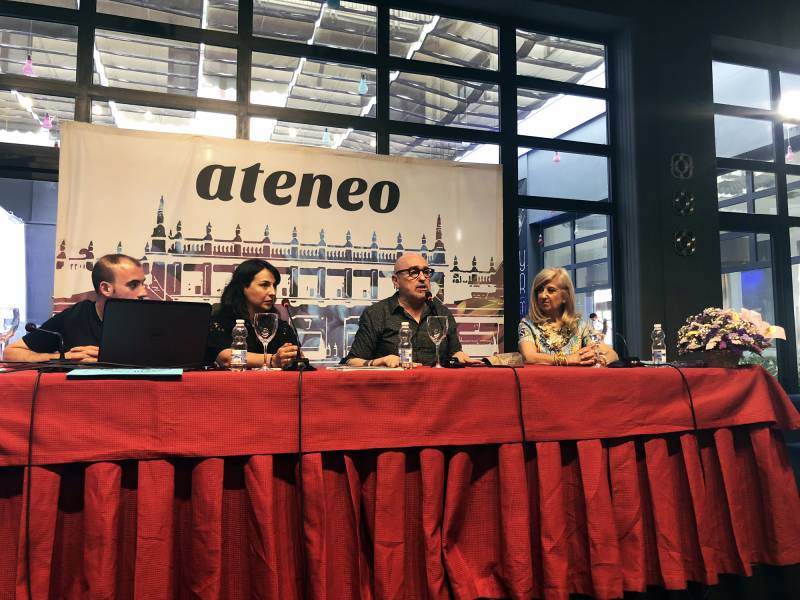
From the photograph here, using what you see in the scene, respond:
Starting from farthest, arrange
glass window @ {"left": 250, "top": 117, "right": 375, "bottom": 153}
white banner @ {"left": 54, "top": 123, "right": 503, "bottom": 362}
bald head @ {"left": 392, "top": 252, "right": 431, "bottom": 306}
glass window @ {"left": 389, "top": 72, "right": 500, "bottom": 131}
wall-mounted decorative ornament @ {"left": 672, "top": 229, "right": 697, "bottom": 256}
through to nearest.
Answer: wall-mounted decorative ornament @ {"left": 672, "top": 229, "right": 697, "bottom": 256} < glass window @ {"left": 389, "top": 72, "right": 500, "bottom": 131} < glass window @ {"left": 250, "top": 117, "right": 375, "bottom": 153} < white banner @ {"left": 54, "top": 123, "right": 503, "bottom": 362} < bald head @ {"left": 392, "top": 252, "right": 431, "bottom": 306}

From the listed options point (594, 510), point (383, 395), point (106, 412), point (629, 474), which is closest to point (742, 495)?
point (629, 474)

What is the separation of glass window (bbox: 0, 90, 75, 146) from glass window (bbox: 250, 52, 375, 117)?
1133mm

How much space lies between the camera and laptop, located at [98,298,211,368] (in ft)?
5.27

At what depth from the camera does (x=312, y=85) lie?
12.8 ft

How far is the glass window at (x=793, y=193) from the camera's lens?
15.9 ft

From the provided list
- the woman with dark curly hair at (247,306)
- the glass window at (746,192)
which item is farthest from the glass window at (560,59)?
the woman with dark curly hair at (247,306)

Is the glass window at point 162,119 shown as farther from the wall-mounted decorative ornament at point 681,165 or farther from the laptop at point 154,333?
the wall-mounted decorative ornament at point 681,165

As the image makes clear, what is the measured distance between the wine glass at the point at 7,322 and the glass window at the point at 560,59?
370cm

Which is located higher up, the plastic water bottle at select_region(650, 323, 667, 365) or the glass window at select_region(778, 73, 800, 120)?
the glass window at select_region(778, 73, 800, 120)

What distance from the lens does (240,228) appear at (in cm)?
350

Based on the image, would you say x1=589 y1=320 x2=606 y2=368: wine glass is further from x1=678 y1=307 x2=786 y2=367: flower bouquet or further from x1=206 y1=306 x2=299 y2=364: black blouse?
x1=206 y1=306 x2=299 y2=364: black blouse

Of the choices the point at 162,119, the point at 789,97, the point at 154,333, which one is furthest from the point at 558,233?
the point at 154,333

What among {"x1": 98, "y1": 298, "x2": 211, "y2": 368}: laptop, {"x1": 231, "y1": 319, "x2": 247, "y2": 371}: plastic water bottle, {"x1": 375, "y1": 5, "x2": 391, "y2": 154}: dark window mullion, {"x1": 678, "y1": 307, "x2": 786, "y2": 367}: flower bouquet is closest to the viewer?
{"x1": 98, "y1": 298, "x2": 211, "y2": 368}: laptop

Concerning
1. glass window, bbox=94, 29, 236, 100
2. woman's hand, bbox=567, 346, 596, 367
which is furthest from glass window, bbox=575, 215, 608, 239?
glass window, bbox=94, 29, 236, 100
